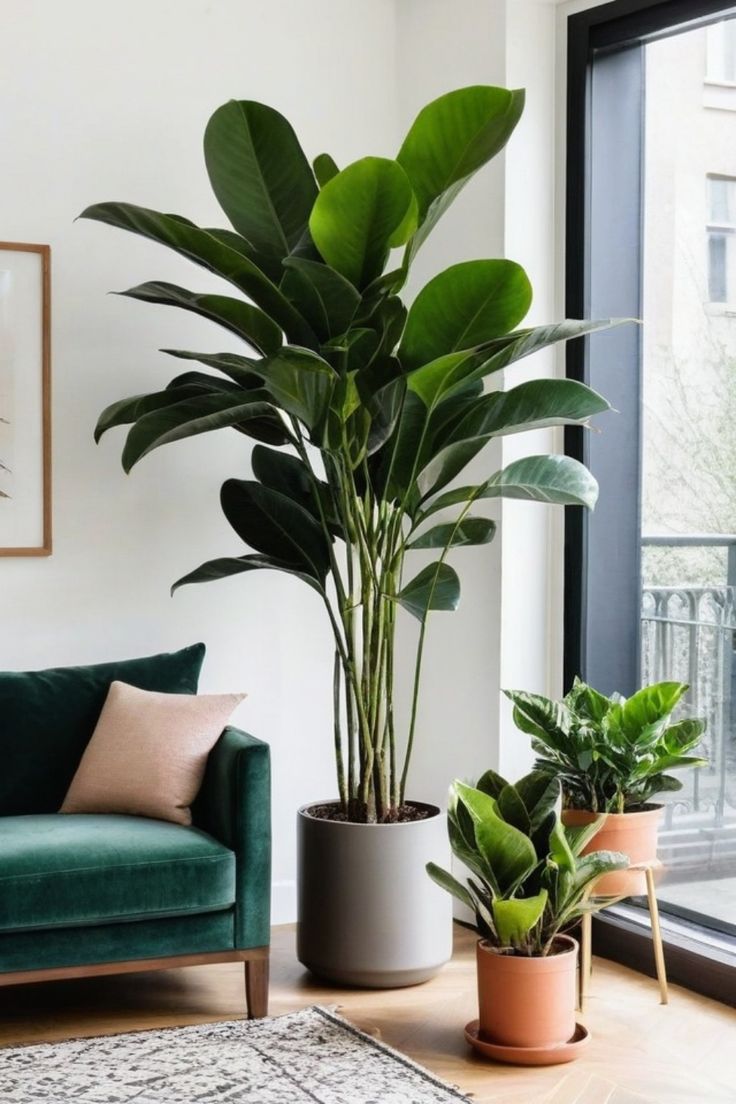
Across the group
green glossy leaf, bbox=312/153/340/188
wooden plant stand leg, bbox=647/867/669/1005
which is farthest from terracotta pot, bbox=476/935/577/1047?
green glossy leaf, bbox=312/153/340/188

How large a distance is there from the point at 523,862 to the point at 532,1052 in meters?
0.42

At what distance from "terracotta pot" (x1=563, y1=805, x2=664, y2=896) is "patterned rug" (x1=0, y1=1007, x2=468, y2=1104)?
66 centimetres

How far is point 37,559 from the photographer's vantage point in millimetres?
3979

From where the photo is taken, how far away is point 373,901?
351cm

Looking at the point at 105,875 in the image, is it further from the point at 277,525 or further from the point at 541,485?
the point at 541,485

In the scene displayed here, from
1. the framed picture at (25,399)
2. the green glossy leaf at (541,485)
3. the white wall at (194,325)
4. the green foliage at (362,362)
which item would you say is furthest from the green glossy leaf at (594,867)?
the framed picture at (25,399)

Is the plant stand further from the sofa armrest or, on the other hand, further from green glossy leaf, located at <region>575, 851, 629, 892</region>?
the sofa armrest

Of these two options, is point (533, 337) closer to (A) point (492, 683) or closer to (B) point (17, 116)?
(A) point (492, 683)

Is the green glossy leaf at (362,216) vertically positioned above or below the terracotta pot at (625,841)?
above

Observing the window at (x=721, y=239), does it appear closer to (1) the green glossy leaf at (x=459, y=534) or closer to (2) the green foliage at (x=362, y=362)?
(2) the green foliage at (x=362, y=362)

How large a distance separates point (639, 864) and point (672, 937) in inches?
18.9

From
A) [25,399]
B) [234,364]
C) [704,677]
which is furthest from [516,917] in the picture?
[25,399]

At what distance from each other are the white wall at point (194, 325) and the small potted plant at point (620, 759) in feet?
2.04

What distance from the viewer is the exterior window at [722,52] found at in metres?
3.54
